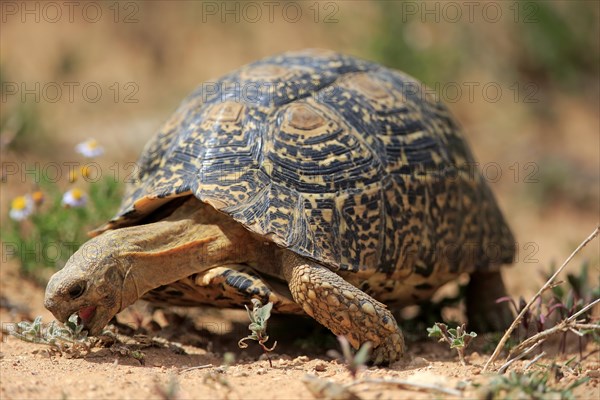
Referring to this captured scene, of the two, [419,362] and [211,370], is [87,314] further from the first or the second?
[419,362]

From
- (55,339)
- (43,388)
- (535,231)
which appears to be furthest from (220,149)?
(535,231)

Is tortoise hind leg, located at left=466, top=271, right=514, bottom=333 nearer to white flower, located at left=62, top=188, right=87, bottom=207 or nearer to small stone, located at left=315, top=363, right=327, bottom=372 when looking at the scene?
small stone, located at left=315, top=363, right=327, bottom=372

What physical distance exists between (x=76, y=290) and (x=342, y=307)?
5.43ft

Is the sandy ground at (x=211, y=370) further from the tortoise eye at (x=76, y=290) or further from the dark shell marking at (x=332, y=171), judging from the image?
the dark shell marking at (x=332, y=171)

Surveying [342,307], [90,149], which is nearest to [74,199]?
[90,149]

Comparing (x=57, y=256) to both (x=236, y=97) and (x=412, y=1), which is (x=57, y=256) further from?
(x=412, y=1)

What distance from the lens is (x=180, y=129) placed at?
577cm

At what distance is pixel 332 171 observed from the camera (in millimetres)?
5316

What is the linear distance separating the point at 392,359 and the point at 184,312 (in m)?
2.17

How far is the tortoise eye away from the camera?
15.0 ft

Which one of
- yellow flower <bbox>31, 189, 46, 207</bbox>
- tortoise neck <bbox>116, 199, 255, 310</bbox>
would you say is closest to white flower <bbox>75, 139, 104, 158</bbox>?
yellow flower <bbox>31, 189, 46, 207</bbox>

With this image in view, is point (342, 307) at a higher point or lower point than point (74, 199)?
lower

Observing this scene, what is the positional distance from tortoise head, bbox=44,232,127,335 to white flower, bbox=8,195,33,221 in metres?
1.75

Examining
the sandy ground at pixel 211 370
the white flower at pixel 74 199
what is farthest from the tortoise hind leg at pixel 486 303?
the white flower at pixel 74 199
